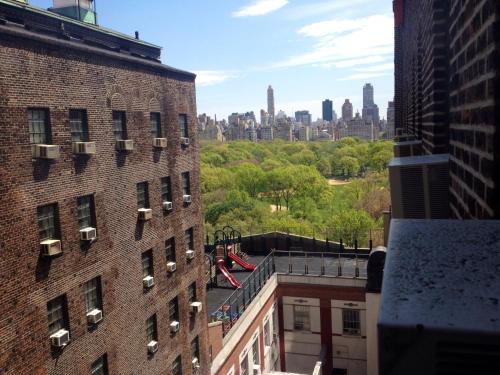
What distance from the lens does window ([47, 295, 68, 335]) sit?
12998 mm

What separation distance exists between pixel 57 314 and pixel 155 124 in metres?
8.60

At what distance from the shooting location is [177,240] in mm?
20609

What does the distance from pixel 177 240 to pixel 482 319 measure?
19.7m

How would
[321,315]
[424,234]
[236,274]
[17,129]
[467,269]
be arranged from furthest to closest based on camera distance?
1. [236,274]
2. [321,315]
3. [17,129]
4. [424,234]
5. [467,269]

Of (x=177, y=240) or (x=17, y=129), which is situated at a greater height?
(x=17, y=129)

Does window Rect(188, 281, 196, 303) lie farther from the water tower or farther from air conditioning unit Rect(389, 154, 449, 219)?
air conditioning unit Rect(389, 154, 449, 219)

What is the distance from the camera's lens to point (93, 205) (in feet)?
48.5

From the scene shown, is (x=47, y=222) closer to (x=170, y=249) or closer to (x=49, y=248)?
(x=49, y=248)

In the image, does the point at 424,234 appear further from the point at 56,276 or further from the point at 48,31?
the point at 48,31

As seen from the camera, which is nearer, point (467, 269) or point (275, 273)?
point (467, 269)

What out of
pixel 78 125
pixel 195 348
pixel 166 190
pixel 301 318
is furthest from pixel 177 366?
pixel 301 318

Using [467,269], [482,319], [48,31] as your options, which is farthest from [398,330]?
[48,31]

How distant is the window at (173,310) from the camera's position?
20234 millimetres

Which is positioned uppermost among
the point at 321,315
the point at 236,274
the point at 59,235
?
the point at 59,235
